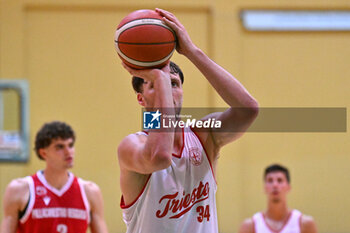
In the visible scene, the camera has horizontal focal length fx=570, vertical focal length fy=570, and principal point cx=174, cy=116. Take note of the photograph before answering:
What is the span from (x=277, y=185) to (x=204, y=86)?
7.61 feet

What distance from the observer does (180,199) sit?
8.40 ft

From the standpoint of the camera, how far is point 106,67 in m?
7.96

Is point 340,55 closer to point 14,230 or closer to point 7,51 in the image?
point 7,51

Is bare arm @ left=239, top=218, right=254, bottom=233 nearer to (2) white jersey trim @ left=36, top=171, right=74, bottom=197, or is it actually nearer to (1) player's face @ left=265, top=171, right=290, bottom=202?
(1) player's face @ left=265, top=171, right=290, bottom=202

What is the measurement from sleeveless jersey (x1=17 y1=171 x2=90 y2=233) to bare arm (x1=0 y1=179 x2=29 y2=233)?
5 centimetres

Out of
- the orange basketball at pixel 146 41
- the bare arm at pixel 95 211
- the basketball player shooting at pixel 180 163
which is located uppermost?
the orange basketball at pixel 146 41

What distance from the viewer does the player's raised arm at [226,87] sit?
2471mm

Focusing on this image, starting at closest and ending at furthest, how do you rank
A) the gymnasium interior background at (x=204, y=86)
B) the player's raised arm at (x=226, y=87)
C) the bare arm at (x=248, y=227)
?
the player's raised arm at (x=226, y=87) → the bare arm at (x=248, y=227) → the gymnasium interior background at (x=204, y=86)

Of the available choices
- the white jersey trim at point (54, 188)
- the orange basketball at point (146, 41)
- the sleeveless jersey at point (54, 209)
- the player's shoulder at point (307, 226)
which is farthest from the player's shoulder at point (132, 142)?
the player's shoulder at point (307, 226)

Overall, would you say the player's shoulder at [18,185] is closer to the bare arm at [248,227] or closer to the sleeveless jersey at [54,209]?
the sleeveless jersey at [54,209]

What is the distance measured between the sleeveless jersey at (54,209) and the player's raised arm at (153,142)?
8.68ft

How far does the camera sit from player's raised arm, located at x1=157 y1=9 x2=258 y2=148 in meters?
2.47

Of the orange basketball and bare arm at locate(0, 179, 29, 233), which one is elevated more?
the orange basketball

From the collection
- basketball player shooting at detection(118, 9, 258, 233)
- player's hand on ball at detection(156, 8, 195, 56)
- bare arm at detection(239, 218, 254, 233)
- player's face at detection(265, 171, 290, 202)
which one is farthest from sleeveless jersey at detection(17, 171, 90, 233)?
player's hand on ball at detection(156, 8, 195, 56)
